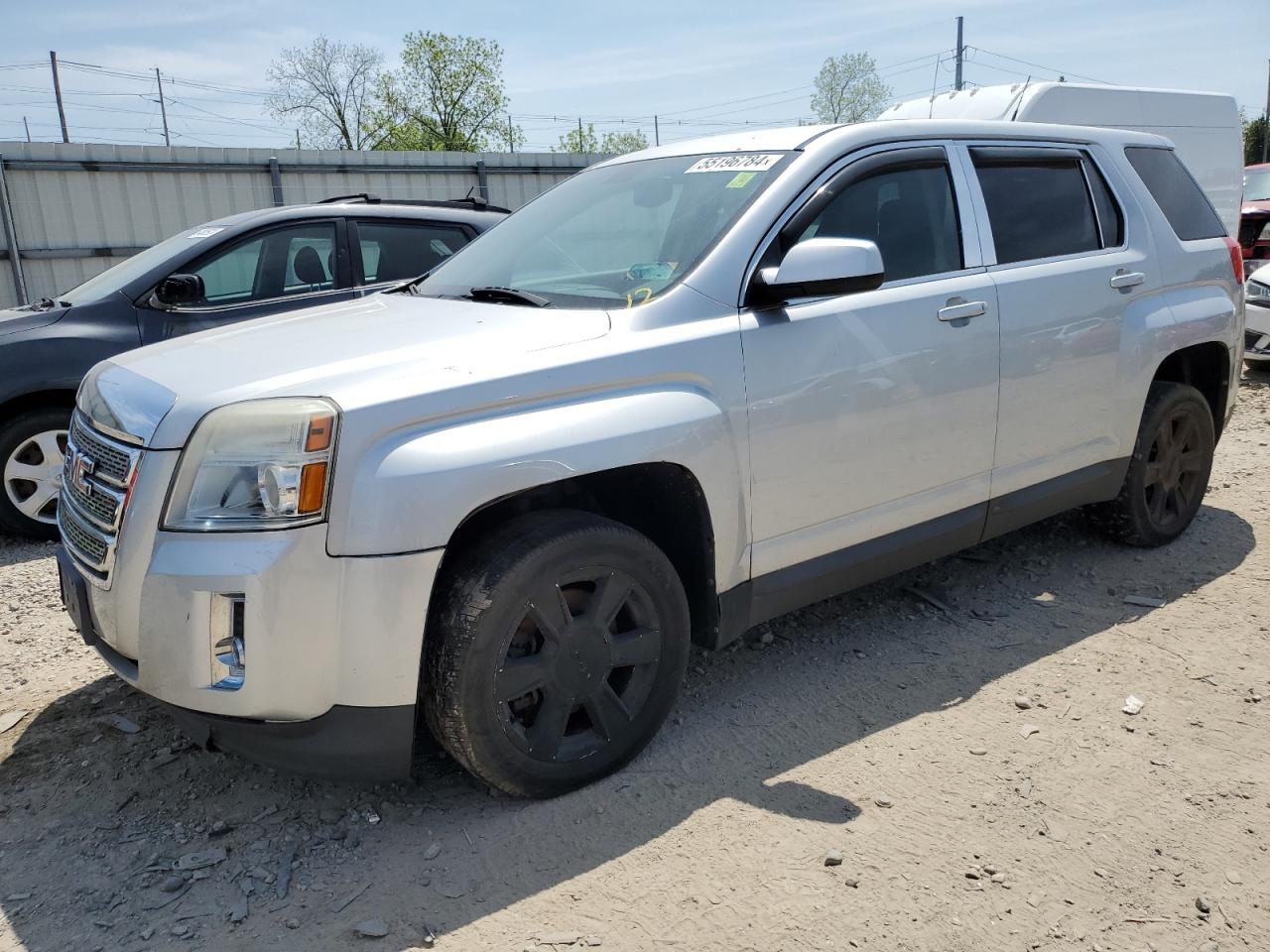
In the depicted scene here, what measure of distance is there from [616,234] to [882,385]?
1.03m

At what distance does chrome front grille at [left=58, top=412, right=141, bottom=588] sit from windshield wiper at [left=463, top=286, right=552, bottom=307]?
1221 millimetres

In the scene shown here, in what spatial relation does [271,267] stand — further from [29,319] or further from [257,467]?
[257,467]

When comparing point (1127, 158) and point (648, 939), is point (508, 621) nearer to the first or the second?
point (648, 939)

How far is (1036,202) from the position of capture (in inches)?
159

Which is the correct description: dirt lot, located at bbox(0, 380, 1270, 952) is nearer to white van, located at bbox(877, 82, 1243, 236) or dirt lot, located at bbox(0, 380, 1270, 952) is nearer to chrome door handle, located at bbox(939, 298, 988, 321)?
chrome door handle, located at bbox(939, 298, 988, 321)

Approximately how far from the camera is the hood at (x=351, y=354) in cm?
250

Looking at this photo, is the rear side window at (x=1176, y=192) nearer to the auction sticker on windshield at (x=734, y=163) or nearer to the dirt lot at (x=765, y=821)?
the dirt lot at (x=765, y=821)

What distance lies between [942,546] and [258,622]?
246 centimetres

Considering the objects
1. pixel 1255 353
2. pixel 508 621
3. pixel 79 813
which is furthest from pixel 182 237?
pixel 1255 353

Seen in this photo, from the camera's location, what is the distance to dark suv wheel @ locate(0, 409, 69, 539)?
536 centimetres

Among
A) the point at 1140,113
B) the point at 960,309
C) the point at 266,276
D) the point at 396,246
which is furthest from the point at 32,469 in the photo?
the point at 1140,113

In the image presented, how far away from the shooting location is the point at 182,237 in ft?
20.1

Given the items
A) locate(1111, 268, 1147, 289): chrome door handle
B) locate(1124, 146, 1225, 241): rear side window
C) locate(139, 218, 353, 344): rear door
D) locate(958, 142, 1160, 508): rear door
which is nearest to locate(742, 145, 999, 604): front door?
locate(958, 142, 1160, 508): rear door

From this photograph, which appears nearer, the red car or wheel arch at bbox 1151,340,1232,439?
wheel arch at bbox 1151,340,1232,439
